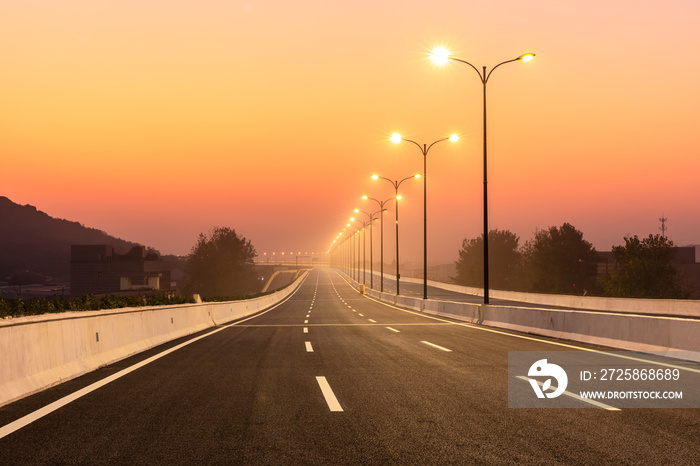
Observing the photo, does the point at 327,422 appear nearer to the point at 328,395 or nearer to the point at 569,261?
the point at 328,395

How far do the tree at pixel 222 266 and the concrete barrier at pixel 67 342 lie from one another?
167 metres

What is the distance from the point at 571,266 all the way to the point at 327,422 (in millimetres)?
121862

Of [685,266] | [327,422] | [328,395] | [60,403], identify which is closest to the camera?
[327,422]

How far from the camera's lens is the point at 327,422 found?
6.41m

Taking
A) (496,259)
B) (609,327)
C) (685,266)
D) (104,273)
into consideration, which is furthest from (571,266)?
(609,327)

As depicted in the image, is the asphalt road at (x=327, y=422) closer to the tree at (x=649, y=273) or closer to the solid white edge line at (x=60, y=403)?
→ the solid white edge line at (x=60, y=403)

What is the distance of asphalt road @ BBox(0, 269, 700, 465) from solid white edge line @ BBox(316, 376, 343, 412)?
23 millimetres

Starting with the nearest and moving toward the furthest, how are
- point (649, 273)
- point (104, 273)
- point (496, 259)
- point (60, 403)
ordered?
point (60, 403)
point (649, 273)
point (104, 273)
point (496, 259)

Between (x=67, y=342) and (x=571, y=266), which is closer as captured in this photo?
(x=67, y=342)

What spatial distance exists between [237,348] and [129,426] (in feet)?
26.7

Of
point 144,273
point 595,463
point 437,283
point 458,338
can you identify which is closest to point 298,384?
point 595,463

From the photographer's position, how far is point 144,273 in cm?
13388

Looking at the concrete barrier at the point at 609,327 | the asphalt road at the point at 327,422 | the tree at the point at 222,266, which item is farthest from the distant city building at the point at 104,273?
the asphalt road at the point at 327,422

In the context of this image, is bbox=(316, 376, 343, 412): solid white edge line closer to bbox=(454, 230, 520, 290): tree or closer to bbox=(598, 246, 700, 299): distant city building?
bbox=(598, 246, 700, 299): distant city building
